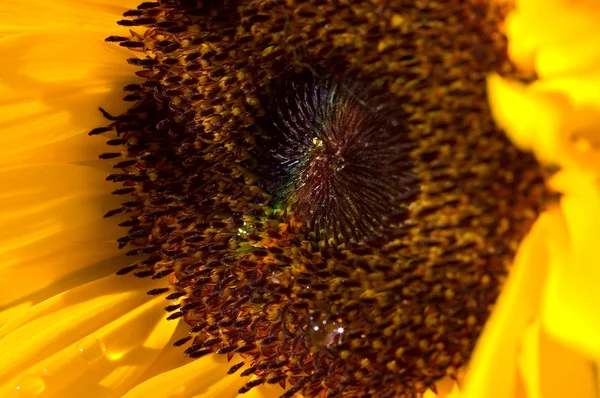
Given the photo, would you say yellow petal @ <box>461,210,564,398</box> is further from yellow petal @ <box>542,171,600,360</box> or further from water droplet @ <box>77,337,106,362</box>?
water droplet @ <box>77,337,106,362</box>

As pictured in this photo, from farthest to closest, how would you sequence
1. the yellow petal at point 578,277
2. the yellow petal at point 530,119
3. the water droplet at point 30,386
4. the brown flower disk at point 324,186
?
the water droplet at point 30,386 → the brown flower disk at point 324,186 → the yellow petal at point 530,119 → the yellow petal at point 578,277

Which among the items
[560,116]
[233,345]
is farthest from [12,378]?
[560,116]

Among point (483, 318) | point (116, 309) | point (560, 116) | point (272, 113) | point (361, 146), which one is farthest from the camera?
point (116, 309)

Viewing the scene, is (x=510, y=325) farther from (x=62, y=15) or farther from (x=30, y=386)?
(x=62, y=15)

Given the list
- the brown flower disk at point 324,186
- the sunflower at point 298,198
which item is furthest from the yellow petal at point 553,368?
the brown flower disk at point 324,186

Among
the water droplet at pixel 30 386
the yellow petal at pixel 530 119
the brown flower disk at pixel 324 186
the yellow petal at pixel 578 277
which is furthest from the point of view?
the water droplet at pixel 30 386

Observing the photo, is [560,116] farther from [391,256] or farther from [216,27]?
[216,27]

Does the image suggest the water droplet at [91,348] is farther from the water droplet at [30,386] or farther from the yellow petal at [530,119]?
the yellow petal at [530,119]
